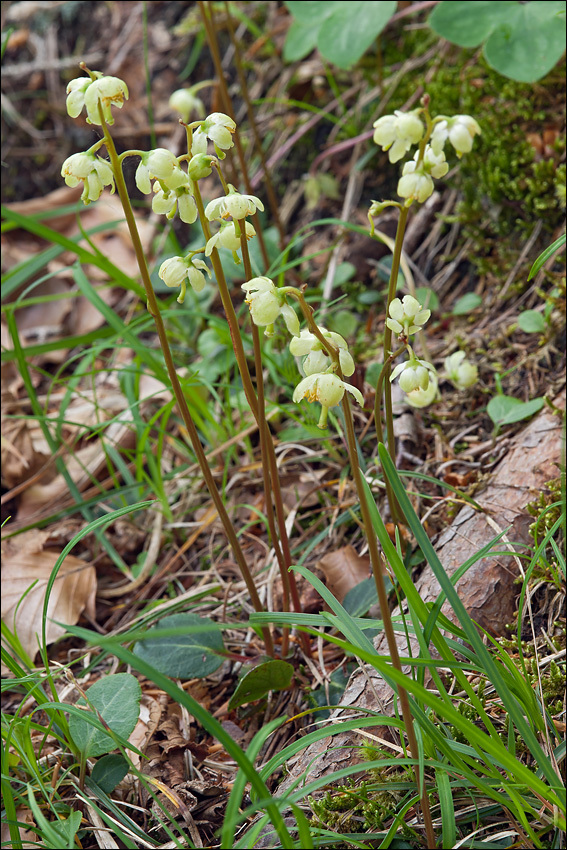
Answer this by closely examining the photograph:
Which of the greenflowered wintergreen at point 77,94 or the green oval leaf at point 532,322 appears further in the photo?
the green oval leaf at point 532,322

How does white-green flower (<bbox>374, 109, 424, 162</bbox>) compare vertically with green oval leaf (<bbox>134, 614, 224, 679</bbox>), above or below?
above

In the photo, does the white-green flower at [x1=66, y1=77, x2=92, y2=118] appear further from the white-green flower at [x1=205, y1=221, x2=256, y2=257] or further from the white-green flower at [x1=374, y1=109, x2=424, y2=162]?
the white-green flower at [x1=374, y1=109, x2=424, y2=162]

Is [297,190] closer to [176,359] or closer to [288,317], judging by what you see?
[176,359]

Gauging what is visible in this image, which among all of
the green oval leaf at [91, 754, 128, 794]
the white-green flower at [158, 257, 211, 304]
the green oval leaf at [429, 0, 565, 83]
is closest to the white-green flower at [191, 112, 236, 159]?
the white-green flower at [158, 257, 211, 304]

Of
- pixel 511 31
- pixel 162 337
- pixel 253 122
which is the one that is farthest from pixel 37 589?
pixel 511 31

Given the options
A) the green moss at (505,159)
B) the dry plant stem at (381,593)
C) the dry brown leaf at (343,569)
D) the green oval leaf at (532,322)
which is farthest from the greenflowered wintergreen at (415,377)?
the green moss at (505,159)

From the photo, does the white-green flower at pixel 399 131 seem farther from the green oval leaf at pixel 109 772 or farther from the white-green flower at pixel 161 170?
the green oval leaf at pixel 109 772
